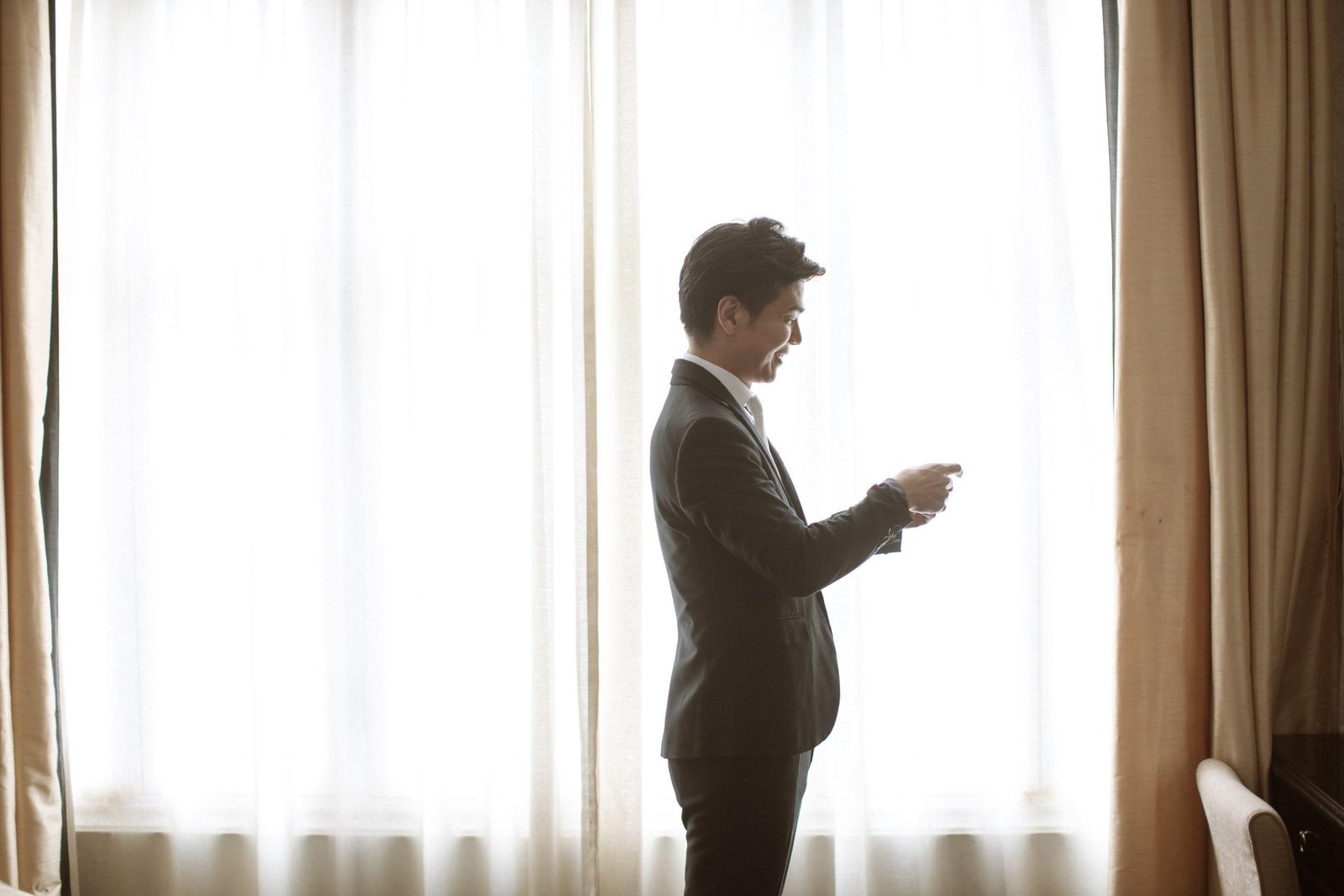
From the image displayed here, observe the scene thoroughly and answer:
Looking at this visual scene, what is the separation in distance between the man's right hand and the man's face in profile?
27 centimetres

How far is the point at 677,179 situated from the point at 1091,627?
134 cm

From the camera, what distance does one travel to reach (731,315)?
4.43 ft

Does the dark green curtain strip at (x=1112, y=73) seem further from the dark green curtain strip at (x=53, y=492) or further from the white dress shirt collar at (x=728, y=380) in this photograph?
the dark green curtain strip at (x=53, y=492)

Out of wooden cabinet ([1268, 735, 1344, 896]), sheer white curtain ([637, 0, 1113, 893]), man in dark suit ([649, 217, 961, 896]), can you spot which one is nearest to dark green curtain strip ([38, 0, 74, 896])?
sheer white curtain ([637, 0, 1113, 893])

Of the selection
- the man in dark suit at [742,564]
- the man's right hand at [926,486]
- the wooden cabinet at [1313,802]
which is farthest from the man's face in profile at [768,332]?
the wooden cabinet at [1313,802]

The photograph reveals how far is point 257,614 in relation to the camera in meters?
2.01

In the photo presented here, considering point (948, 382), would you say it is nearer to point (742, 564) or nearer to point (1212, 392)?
point (1212, 392)

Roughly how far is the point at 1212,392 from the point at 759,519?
3.63ft

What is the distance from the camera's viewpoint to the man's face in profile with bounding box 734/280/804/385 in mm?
1359

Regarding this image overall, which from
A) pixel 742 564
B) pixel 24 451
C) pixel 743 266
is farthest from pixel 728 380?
pixel 24 451

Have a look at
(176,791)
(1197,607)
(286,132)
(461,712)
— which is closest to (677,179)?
(286,132)

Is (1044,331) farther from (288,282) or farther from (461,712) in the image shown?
(288,282)

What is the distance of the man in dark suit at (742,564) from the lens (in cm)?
124

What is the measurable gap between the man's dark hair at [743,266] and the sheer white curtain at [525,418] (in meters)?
0.63
